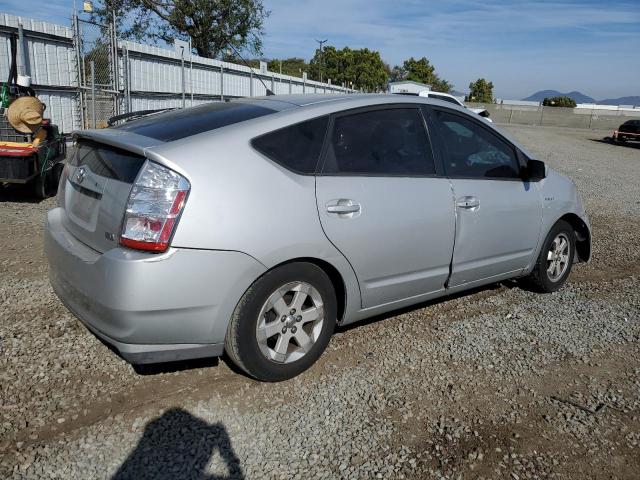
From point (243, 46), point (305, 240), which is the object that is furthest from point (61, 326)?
point (243, 46)

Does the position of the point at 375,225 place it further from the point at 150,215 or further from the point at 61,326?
the point at 61,326

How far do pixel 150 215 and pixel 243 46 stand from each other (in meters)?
33.7

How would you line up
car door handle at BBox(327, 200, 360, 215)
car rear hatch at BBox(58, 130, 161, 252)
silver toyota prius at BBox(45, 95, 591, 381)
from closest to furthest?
silver toyota prius at BBox(45, 95, 591, 381), car rear hatch at BBox(58, 130, 161, 252), car door handle at BBox(327, 200, 360, 215)

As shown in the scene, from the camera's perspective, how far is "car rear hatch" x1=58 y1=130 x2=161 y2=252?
279 cm

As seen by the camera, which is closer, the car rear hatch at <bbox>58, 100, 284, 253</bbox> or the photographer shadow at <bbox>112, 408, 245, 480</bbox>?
the photographer shadow at <bbox>112, 408, 245, 480</bbox>

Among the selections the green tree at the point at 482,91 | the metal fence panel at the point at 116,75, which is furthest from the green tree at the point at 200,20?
the green tree at the point at 482,91

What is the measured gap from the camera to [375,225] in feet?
10.9

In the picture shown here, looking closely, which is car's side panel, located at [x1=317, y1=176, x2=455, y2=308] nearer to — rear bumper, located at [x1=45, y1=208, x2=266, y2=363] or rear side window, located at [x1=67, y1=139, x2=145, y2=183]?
rear bumper, located at [x1=45, y1=208, x2=266, y2=363]

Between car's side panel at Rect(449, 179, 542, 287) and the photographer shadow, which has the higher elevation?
car's side panel at Rect(449, 179, 542, 287)

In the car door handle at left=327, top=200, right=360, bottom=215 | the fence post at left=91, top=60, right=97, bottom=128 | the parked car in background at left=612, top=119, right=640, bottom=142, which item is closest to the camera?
the car door handle at left=327, top=200, right=360, bottom=215

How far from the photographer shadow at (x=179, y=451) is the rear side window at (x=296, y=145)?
4.83 feet

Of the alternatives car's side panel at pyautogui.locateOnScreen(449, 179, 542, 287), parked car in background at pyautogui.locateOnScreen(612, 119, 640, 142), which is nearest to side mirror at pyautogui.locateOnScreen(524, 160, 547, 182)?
car's side panel at pyautogui.locateOnScreen(449, 179, 542, 287)

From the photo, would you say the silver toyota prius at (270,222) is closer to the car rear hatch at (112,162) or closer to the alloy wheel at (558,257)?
the car rear hatch at (112,162)

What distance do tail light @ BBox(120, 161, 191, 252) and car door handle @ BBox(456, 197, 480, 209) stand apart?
199 cm
